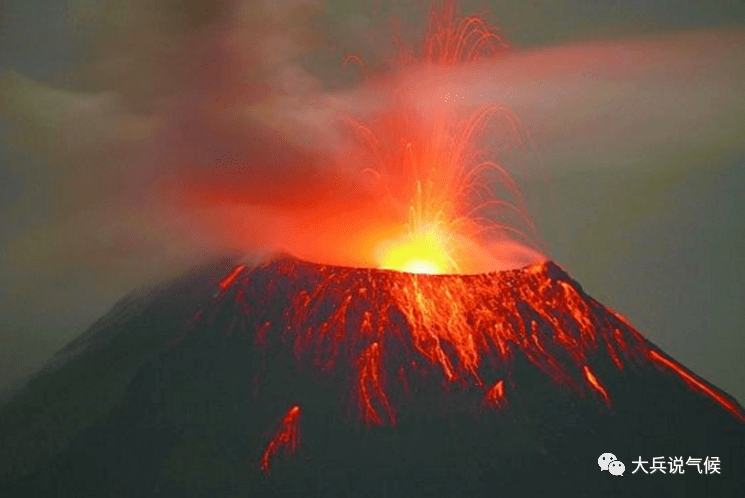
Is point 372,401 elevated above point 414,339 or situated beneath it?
situated beneath

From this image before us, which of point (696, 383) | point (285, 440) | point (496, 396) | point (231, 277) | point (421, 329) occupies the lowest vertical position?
point (285, 440)

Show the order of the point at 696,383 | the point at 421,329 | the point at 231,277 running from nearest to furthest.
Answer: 1. the point at 421,329
2. the point at 231,277
3. the point at 696,383

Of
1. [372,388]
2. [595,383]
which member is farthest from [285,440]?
[595,383]

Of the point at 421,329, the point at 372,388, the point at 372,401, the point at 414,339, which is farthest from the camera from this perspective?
the point at 421,329

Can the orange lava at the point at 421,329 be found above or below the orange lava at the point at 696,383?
below
